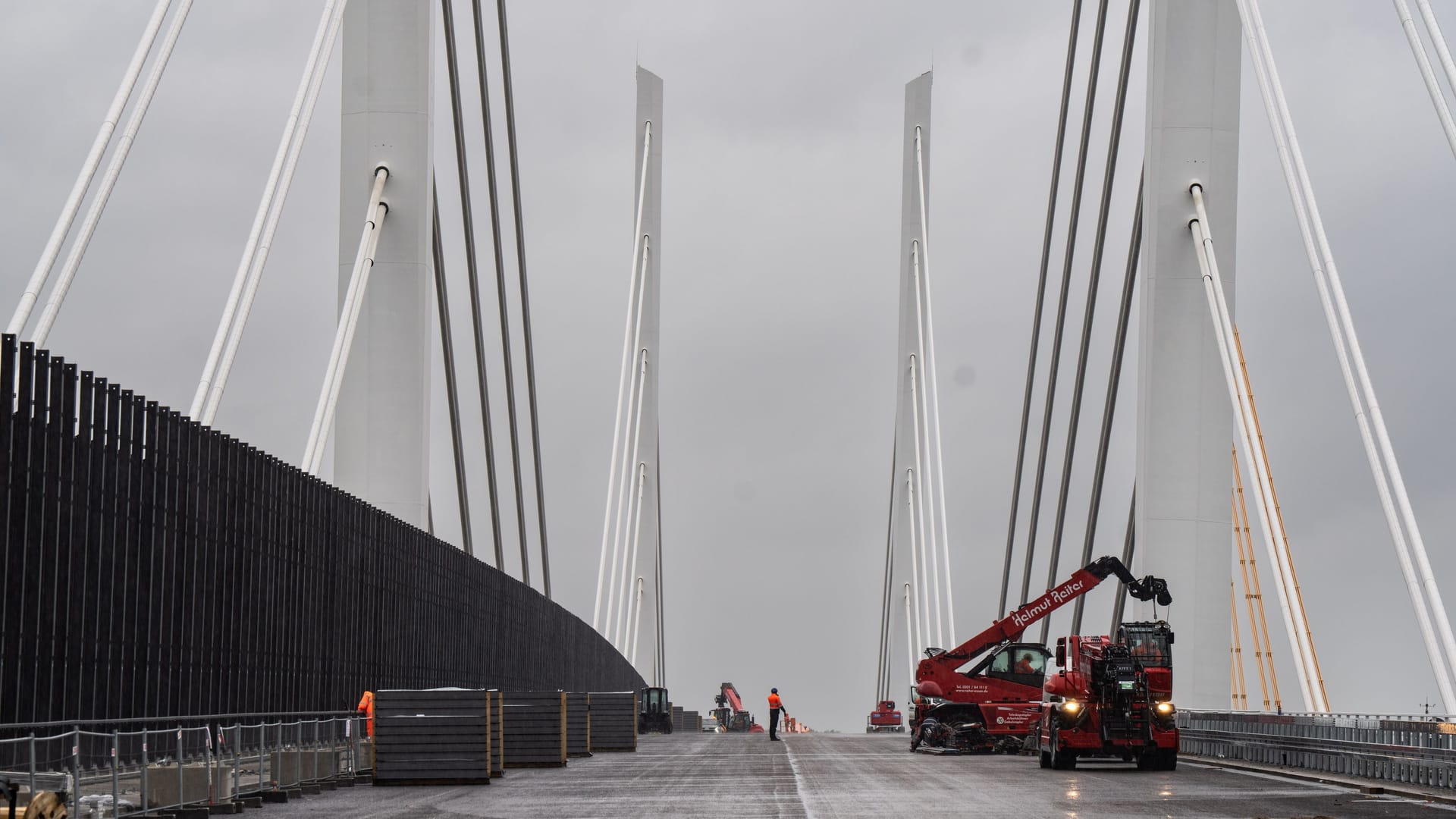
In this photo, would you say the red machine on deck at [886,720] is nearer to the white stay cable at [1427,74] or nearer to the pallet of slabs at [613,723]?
the pallet of slabs at [613,723]

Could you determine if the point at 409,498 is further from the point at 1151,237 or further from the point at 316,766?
the point at 1151,237

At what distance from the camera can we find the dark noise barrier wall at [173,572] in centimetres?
1783

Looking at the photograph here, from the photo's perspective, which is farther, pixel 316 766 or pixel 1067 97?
pixel 1067 97

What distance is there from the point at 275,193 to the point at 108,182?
5563 mm

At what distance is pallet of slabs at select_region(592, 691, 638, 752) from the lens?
39406 millimetres

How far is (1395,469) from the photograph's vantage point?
83.8 feet

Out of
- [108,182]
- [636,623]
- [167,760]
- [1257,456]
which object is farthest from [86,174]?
[636,623]

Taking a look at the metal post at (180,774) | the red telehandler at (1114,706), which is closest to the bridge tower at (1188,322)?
the red telehandler at (1114,706)

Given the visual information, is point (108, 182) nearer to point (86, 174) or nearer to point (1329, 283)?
point (86, 174)

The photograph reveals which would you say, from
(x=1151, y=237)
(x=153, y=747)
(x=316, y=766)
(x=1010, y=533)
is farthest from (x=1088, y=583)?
(x=153, y=747)

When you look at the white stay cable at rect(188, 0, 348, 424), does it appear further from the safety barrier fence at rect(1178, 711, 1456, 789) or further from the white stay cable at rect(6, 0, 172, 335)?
the safety barrier fence at rect(1178, 711, 1456, 789)

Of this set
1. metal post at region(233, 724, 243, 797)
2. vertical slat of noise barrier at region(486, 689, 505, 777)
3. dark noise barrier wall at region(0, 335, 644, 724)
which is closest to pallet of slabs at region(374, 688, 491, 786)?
dark noise barrier wall at region(0, 335, 644, 724)

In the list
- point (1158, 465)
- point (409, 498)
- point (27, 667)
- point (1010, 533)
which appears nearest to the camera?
point (27, 667)

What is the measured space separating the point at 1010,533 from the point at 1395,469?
24.7 m
